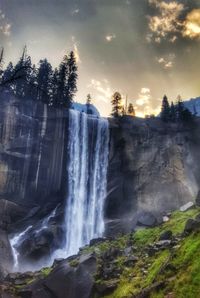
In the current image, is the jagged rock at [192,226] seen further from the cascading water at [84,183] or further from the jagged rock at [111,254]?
the cascading water at [84,183]

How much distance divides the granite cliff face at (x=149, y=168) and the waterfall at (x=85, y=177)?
1.25m

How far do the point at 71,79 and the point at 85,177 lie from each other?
24.1m

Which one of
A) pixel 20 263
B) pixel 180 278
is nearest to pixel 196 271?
pixel 180 278

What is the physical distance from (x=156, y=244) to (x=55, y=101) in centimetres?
4365

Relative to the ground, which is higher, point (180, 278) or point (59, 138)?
point (59, 138)

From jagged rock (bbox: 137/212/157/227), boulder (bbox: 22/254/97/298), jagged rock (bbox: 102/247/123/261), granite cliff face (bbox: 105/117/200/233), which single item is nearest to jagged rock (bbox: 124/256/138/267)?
boulder (bbox: 22/254/97/298)

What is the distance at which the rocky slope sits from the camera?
11320 millimetres

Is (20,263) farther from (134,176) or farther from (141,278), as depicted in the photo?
(141,278)

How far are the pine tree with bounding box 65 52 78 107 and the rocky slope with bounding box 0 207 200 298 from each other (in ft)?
131

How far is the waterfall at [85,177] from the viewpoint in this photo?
41.2m

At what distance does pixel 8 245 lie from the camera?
34125mm

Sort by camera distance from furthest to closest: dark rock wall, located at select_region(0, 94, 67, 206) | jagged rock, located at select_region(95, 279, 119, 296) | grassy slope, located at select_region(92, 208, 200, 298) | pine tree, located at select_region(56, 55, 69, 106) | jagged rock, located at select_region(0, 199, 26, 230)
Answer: pine tree, located at select_region(56, 55, 69, 106) < dark rock wall, located at select_region(0, 94, 67, 206) < jagged rock, located at select_region(0, 199, 26, 230) < jagged rock, located at select_region(95, 279, 119, 296) < grassy slope, located at select_region(92, 208, 200, 298)

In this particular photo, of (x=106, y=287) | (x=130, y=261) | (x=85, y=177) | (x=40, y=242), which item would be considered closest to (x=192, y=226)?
(x=130, y=261)

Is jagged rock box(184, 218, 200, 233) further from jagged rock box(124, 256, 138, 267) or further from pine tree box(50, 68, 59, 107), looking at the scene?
pine tree box(50, 68, 59, 107)
